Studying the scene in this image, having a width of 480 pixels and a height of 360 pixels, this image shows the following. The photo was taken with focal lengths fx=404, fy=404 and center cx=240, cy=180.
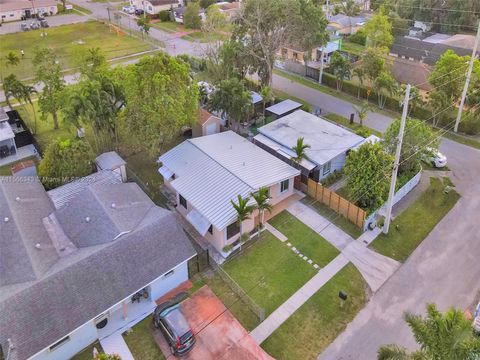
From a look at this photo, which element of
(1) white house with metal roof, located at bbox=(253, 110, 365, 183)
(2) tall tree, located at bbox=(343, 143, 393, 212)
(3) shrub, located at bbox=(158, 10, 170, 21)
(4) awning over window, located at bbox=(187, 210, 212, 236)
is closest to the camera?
(4) awning over window, located at bbox=(187, 210, 212, 236)

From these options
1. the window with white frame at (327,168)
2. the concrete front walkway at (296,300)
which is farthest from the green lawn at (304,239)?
the window with white frame at (327,168)

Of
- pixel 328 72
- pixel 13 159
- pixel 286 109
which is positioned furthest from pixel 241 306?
pixel 328 72

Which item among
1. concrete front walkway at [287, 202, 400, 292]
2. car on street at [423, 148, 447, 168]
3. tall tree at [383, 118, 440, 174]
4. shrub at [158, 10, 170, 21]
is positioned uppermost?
shrub at [158, 10, 170, 21]

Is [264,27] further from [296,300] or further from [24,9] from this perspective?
[24,9]

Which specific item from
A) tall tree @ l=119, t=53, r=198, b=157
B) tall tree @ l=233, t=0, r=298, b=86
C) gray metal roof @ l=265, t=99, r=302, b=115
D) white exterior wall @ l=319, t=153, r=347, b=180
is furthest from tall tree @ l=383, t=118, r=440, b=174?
tall tree @ l=233, t=0, r=298, b=86

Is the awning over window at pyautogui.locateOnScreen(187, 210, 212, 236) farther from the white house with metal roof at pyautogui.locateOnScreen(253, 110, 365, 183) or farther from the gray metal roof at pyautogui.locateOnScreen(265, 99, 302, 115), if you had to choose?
the gray metal roof at pyautogui.locateOnScreen(265, 99, 302, 115)

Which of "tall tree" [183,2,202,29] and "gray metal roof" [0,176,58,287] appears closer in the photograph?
"gray metal roof" [0,176,58,287]
